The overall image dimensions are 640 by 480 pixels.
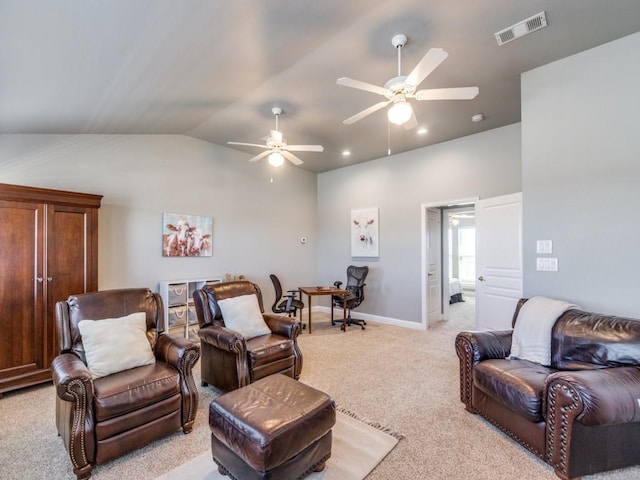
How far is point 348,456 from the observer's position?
2.04 meters

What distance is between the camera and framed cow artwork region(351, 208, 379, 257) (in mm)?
6035

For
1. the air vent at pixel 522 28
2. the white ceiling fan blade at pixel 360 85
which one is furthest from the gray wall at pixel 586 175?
the white ceiling fan blade at pixel 360 85

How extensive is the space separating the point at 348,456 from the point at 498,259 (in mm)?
3366

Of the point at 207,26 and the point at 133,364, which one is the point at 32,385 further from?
the point at 207,26

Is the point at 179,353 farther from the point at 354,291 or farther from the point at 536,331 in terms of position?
the point at 354,291

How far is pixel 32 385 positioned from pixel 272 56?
402cm

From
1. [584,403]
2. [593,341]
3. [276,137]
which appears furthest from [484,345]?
[276,137]

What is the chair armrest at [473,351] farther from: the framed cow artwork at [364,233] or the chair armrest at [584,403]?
the framed cow artwork at [364,233]

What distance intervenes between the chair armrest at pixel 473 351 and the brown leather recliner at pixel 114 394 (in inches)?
88.7

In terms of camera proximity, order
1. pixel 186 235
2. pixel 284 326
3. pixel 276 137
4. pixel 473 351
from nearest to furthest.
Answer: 1. pixel 473 351
2. pixel 284 326
3. pixel 276 137
4. pixel 186 235

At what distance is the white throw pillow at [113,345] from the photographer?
7.32 ft

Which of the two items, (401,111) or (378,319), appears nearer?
(401,111)

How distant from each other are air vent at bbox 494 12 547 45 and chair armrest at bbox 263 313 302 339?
3.30 metres

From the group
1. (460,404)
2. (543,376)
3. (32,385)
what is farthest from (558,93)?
(32,385)
